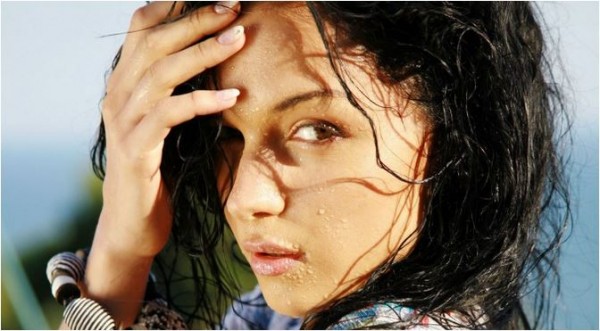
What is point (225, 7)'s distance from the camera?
5.33 ft

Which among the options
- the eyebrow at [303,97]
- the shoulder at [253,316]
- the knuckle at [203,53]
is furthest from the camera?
the shoulder at [253,316]

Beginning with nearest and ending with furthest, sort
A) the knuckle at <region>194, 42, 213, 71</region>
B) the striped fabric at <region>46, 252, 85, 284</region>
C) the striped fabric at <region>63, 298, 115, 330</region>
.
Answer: the knuckle at <region>194, 42, 213, 71</region> < the striped fabric at <region>63, 298, 115, 330</region> < the striped fabric at <region>46, 252, 85, 284</region>

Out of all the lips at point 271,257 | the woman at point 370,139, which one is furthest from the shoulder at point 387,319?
the lips at point 271,257

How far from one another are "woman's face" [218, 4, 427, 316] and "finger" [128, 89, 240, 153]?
0.03 metres

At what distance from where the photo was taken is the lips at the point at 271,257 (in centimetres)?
162

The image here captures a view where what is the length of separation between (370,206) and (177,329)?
79cm

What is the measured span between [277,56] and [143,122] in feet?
1.36

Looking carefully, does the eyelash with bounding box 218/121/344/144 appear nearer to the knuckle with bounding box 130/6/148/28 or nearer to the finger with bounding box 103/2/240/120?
the finger with bounding box 103/2/240/120

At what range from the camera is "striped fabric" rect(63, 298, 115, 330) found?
1.91m

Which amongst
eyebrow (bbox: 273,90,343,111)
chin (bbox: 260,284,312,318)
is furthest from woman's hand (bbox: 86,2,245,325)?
chin (bbox: 260,284,312,318)

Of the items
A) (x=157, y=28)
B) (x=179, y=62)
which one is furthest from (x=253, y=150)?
(x=157, y=28)

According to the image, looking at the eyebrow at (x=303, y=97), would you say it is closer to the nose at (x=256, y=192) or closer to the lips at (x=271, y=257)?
the nose at (x=256, y=192)

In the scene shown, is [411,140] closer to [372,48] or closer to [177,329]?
[372,48]

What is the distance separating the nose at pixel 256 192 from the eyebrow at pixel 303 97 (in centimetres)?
12
